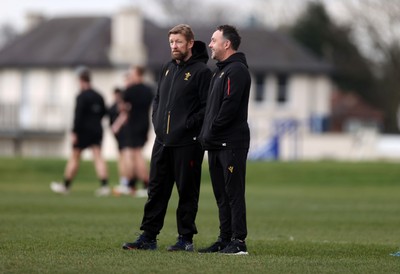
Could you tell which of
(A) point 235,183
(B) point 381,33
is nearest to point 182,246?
(A) point 235,183

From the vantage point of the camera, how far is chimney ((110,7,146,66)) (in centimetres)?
6462

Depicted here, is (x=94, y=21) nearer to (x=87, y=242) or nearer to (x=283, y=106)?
(x=283, y=106)

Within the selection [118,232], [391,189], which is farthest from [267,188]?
[118,232]

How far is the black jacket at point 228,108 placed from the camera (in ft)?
39.0

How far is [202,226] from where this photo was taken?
16.5m

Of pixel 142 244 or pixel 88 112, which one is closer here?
pixel 142 244

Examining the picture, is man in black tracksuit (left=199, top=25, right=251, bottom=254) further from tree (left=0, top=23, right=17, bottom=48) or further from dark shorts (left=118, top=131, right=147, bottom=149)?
tree (left=0, top=23, right=17, bottom=48)

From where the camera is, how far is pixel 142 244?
12.4 meters

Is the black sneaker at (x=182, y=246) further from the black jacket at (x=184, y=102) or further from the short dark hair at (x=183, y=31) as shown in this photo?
the short dark hair at (x=183, y=31)

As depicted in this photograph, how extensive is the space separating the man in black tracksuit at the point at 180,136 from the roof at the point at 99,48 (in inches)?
2078

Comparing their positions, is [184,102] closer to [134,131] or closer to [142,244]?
[142,244]

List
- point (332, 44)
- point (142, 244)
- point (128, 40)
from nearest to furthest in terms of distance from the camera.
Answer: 1. point (142, 244)
2. point (128, 40)
3. point (332, 44)

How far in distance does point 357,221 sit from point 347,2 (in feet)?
192

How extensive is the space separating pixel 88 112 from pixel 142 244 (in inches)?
459
